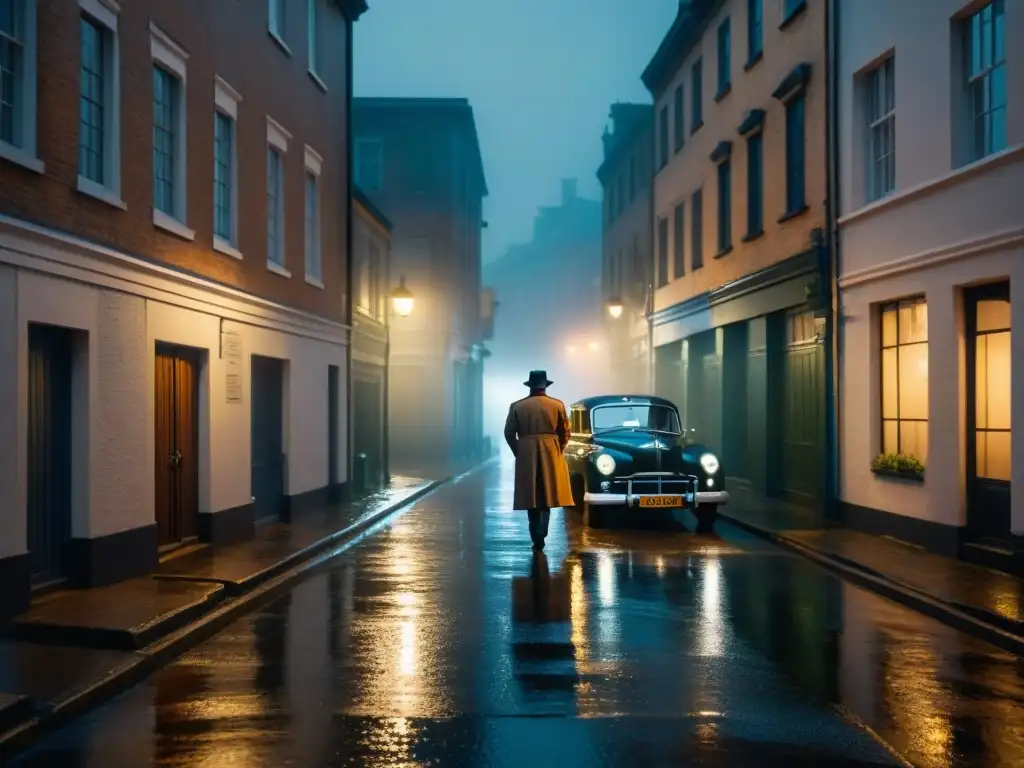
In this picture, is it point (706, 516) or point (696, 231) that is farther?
point (696, 231)

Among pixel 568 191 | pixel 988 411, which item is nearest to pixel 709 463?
pixel 988 411

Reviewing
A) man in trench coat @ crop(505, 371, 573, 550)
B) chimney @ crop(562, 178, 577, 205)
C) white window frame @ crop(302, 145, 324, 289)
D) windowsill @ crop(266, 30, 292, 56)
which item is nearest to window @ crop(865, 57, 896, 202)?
man in trench coat @ crop(505, 371, 573, 550)

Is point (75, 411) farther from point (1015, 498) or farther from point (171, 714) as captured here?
point (1015, 498)

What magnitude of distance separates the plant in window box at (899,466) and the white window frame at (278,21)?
10.1 metres

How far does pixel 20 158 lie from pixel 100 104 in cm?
204

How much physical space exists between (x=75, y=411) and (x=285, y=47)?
8455mm

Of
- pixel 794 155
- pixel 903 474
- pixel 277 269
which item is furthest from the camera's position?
pixel 794 155

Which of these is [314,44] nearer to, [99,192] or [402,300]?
[402,300]

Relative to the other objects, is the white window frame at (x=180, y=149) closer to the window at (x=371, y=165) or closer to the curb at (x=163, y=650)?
the curb at (x=163, y=650)

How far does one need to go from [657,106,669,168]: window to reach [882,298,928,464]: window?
51.8 feet

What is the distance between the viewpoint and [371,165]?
127 ft

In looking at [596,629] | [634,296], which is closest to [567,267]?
[634,296]

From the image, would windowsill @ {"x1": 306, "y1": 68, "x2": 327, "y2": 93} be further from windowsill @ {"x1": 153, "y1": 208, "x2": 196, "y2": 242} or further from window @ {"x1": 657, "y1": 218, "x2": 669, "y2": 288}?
window @ {"x1": 657, "y1": 218, "x2": 669, "y2": 288}

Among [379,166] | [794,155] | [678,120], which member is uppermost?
[379,166]
